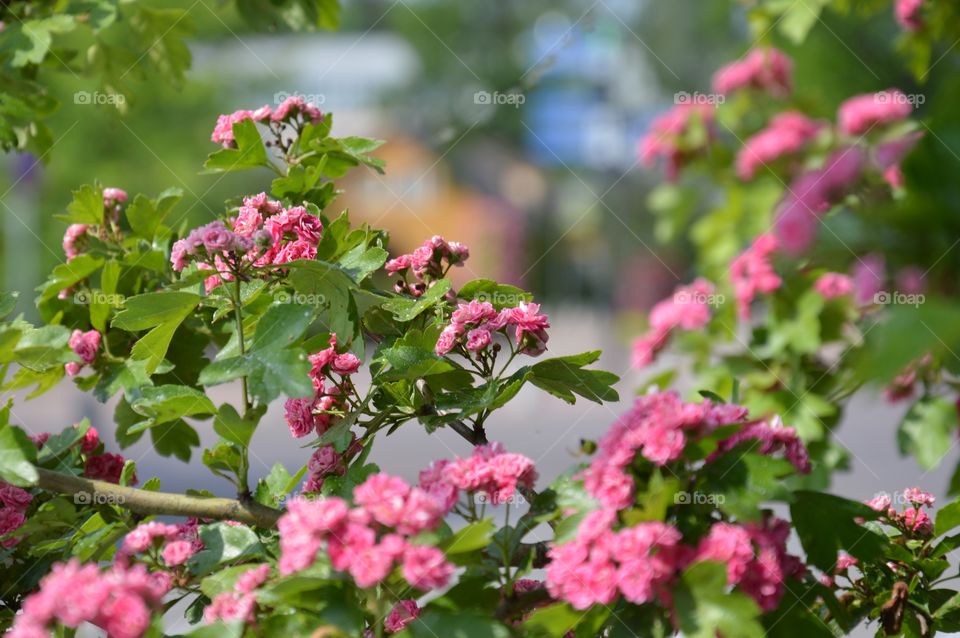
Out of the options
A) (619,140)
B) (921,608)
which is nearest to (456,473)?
(921,608)

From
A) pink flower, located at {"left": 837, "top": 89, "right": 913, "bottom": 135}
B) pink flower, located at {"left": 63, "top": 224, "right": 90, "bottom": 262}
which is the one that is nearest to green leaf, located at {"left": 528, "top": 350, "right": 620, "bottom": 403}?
pink flower, located at {"left": 63, "top": 224, "right": 90, "bottom": 262}

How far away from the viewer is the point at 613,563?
3.46ft

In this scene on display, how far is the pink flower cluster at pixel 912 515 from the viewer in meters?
1.55

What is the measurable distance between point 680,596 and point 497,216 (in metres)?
29.3

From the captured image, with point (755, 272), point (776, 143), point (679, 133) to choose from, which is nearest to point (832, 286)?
point (755, 272)

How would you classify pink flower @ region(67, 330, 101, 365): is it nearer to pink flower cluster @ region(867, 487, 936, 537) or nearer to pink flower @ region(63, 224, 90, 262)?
pink flower @ region(63, 224, 90, 262)

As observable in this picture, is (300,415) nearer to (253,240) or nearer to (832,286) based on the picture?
(253,240)

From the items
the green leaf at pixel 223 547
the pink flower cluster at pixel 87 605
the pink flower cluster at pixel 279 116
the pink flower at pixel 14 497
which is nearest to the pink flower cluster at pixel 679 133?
the pink flower cluster at pixel 279 116

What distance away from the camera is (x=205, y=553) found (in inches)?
50.8

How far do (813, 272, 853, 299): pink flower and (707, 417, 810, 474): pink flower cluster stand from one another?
0.68 metres

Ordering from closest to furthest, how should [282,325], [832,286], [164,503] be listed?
[282,325] < [164,503] < [832,286]

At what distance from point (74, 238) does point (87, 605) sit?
97 cm

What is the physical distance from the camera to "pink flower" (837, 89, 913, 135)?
2186 millimetres

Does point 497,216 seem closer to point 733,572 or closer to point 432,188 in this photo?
point 432,188
